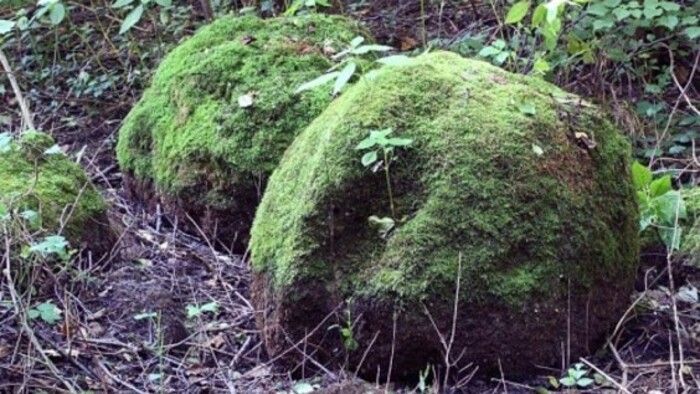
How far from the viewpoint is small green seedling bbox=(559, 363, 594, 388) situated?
9.44 feet

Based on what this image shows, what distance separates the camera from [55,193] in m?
3.95

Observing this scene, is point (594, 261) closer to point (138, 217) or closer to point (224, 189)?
point (224, 189)

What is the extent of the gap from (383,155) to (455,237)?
0.40 meters

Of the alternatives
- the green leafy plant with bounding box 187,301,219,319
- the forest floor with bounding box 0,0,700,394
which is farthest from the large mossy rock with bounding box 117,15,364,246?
the green leafy plant with bounding box 187,301,219,319

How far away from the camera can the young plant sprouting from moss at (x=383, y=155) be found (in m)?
3.03

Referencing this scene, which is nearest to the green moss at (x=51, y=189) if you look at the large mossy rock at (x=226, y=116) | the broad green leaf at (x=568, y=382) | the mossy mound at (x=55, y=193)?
the mossy mound at (x=55, y=193)

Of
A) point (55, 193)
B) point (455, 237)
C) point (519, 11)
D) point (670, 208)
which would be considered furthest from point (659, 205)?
point (55, 193)

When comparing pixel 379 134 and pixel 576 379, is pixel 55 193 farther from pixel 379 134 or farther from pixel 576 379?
pixel 576 379

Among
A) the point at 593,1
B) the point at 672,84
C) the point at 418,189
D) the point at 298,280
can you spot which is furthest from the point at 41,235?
the point at 672,84

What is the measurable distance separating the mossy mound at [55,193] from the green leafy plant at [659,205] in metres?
2.38

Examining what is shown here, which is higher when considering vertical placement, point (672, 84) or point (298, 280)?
point (298, 280)

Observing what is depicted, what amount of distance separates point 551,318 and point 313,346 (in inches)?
33.3

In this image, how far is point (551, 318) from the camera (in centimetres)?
299

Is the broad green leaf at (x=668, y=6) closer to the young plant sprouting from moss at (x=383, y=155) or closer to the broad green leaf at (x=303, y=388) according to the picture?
the young plant sprouting from moss at (x=383, y=155)
